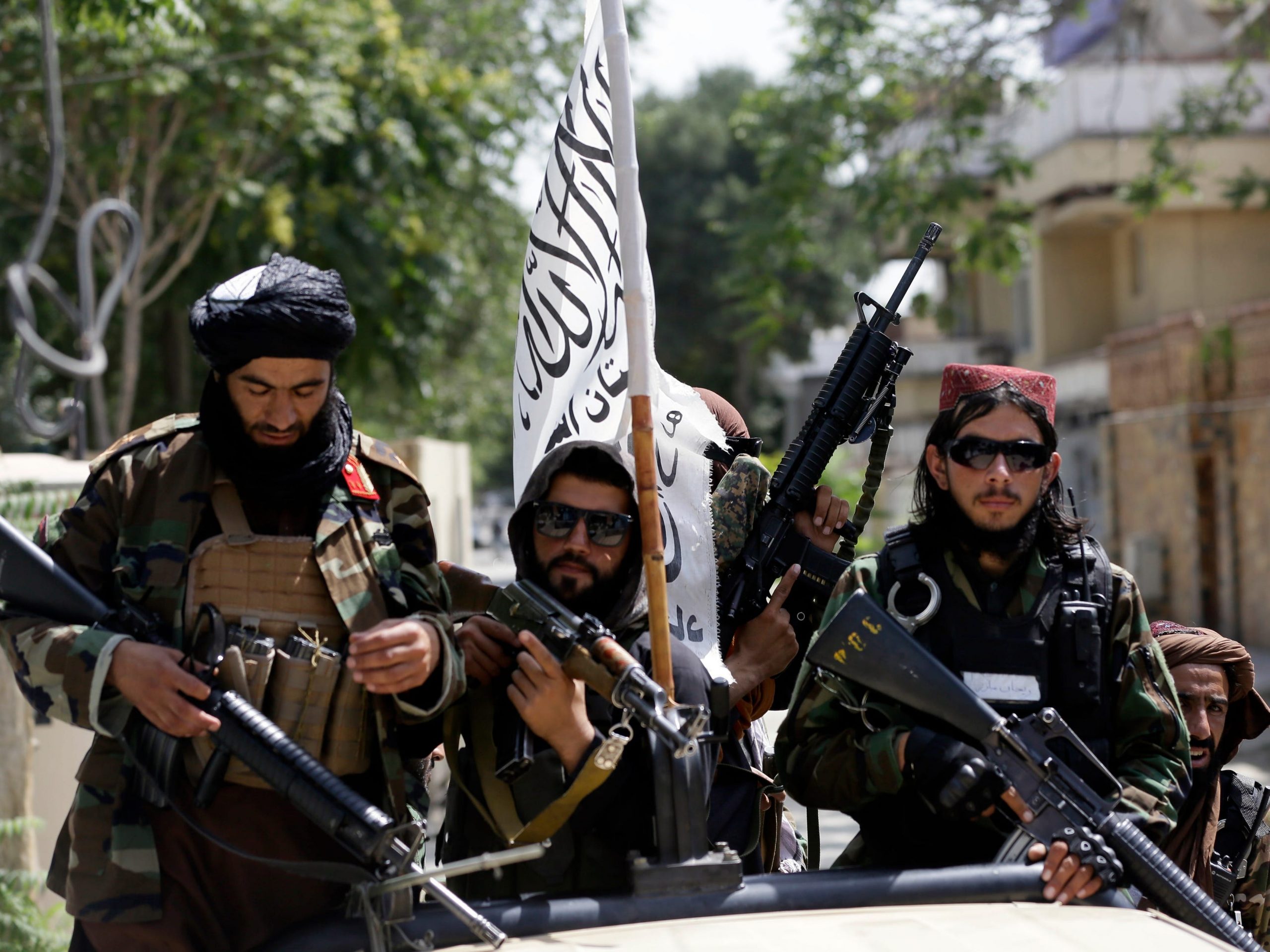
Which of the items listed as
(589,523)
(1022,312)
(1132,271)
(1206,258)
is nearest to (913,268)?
(589,523)

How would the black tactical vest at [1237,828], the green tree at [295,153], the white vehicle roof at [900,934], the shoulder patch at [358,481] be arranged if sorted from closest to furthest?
1. the white vehicle roof at [900,934]
2. the shoulder patch at [358,481]
3. the black tactical vest at [1237,828]
4. the green tree at [295,153]

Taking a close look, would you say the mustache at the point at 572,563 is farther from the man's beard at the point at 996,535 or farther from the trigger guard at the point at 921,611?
the man's beard at the point at 996,535

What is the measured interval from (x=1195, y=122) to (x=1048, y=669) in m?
11.2

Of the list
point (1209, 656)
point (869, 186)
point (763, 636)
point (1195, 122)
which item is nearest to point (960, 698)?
point (763, 636)

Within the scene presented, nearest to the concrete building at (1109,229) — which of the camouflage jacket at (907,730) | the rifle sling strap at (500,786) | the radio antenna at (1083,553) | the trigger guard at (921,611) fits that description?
the radio antenna at (1083,553)

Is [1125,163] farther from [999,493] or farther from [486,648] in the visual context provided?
[486,648]

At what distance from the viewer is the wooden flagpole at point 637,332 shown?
2.44m

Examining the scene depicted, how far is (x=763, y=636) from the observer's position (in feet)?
10.7

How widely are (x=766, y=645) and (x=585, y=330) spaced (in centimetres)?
82

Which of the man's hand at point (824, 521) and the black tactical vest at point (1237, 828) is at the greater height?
the man's hand at point (824, 521)

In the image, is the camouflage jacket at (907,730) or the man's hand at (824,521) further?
the man's hand at (824,521)

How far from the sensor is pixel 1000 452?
277 centimetres

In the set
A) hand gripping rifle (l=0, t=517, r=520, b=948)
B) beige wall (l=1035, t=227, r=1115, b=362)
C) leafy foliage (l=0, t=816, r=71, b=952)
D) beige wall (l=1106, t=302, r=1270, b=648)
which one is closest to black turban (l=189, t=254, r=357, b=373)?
hand gripping rifle (l=0, t=517, r=520, b=948)

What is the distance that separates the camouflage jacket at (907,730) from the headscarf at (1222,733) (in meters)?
0.40
